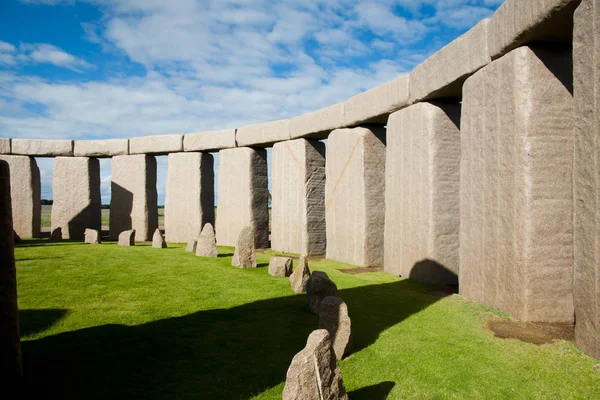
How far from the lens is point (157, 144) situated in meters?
11.5

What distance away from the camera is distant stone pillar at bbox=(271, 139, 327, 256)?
8961 mm

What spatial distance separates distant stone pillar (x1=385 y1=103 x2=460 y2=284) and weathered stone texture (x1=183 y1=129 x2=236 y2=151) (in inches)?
208

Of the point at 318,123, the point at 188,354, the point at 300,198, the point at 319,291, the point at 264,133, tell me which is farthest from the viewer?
the point at 264,133

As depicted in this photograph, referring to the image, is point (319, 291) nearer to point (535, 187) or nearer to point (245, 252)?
point (535, 187)

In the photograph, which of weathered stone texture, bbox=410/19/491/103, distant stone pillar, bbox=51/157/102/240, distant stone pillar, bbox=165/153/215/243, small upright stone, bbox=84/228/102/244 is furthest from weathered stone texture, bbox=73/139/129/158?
weathered stone texture, bbox=410/19/491/103

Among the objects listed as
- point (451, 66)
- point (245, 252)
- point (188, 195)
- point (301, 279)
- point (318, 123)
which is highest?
point (451, 66)

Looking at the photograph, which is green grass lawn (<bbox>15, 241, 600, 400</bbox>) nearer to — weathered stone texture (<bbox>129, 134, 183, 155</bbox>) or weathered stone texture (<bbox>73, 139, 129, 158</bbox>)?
weathered stone texture (<bbox>129, 134, 183, 155</bbox>)

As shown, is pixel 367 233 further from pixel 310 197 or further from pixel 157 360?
pixel 157 360

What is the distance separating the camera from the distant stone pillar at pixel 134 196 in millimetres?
11508

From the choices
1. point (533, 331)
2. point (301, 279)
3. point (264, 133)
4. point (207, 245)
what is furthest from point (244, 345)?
point (264, 133)

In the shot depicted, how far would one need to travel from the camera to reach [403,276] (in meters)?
6.47

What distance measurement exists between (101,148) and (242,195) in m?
4.58

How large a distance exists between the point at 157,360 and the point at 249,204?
7.09 meters

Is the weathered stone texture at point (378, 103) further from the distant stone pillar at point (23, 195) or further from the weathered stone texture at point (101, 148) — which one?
the distant stone pillar at point (23, 195)
